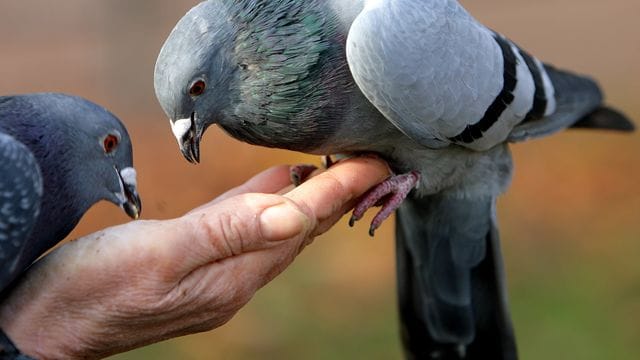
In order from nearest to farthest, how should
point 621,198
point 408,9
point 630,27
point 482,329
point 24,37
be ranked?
point 408,9 < point 482,329 < point 621,198 < point 630,27 < point 24,37

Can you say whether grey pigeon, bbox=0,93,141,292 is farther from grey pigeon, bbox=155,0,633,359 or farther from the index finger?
the index finger

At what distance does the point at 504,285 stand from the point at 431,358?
0.50m

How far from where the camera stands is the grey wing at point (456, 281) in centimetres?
427

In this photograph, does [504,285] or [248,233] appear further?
[504,285]

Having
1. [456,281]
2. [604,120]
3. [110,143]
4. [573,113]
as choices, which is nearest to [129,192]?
[110,143]

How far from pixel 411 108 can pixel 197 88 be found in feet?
2.75

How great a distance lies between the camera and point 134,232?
284cm

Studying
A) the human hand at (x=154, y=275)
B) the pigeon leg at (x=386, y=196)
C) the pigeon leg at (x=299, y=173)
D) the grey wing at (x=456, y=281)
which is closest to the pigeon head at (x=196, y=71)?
the human hand at (x=154, y=275)

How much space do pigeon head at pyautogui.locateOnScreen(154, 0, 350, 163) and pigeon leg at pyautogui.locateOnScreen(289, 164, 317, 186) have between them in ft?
1.11

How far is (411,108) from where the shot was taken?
346 cm

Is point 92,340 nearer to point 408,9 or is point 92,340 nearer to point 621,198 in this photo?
point 408,9

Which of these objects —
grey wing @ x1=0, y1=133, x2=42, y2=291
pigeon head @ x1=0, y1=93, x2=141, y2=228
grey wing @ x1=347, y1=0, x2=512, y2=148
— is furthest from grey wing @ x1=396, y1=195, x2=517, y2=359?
grey wing @ x1=0, y1=133, x2=42, y2=291

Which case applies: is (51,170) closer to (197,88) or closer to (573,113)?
(197,88)

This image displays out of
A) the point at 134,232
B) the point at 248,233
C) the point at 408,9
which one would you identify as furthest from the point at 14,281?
the point at 408,9
